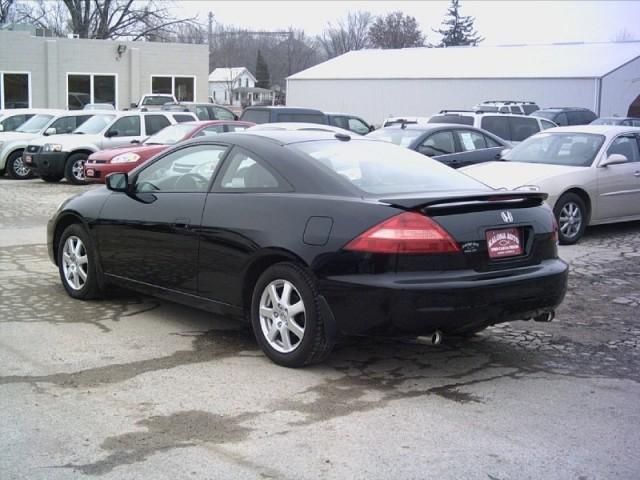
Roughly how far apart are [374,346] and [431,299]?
49.6 inches

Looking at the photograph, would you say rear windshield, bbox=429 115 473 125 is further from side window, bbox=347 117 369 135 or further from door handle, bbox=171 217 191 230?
door handle, bbox=171 217 191 230

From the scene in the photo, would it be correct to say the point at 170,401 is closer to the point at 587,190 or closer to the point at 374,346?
the point at 374,346

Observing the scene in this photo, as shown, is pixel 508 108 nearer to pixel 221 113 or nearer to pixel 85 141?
pixel 221 113

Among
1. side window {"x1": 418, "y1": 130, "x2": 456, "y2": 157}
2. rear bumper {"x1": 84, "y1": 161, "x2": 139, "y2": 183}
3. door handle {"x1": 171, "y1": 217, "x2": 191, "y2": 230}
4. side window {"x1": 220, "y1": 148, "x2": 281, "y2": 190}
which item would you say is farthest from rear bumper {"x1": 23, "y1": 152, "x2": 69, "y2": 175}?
side window {"x1": 220, "y1": 148, "x2": 281, "y2": 190}

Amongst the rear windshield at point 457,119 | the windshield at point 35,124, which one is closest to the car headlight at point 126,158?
the windshield at point 35,124

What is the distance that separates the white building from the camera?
40594 millimetres

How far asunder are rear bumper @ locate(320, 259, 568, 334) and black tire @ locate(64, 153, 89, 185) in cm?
1431

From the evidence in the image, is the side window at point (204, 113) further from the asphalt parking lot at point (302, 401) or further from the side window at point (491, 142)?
the asphalt parking lot at point (302, 401)

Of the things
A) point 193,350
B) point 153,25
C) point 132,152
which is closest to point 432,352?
point 193,350

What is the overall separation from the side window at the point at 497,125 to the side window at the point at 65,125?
9.84 m

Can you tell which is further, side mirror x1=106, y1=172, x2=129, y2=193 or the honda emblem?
side mirror x1=106, y1=172, x2=129, y2=193

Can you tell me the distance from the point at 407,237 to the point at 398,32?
282ft

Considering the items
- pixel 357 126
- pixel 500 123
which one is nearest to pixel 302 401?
pixel 500 123

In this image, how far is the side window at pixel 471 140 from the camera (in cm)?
1380
